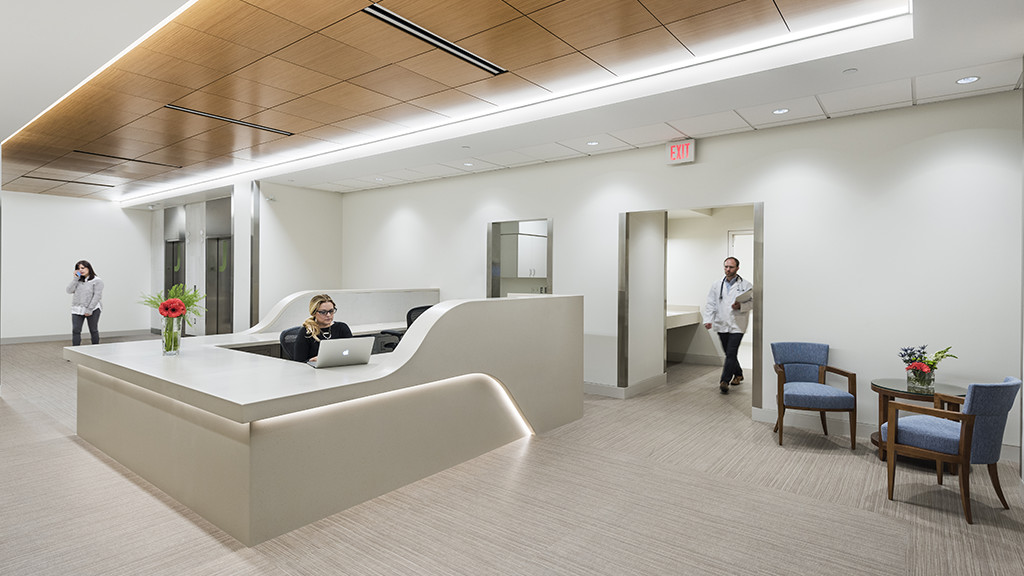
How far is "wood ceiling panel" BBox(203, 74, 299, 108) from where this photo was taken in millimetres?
4930

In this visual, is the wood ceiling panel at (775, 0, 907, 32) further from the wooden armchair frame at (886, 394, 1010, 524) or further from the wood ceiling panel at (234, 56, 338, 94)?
the wood ceiling panel at (234, 56, 338, 94)

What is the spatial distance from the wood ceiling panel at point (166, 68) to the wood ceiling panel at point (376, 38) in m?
1.41

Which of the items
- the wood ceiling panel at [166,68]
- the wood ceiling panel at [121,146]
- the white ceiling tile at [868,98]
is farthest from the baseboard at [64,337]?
the white ceiling tile at [868,98]

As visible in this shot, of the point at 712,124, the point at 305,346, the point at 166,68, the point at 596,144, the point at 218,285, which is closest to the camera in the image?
the point at 305,346

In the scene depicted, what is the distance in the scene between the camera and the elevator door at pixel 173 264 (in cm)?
1190

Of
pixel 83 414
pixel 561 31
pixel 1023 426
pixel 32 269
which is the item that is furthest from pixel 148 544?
pixel 32 269

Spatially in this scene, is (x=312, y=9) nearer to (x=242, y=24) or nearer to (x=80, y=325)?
(x=242, y=24)

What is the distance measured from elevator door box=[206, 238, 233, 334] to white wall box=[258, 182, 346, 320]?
1500mm

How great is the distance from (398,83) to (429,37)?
3.46ft

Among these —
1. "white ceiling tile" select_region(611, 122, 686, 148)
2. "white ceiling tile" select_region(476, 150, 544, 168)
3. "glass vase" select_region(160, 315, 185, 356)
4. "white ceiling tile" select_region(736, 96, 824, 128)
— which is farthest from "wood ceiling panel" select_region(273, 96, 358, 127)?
"white ceiling tile" select_region(736, 96, 824, 128)

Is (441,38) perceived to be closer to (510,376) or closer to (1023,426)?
(510,376)

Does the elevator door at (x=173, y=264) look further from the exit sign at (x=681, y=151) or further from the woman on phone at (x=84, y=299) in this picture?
the exit sign at (x=681, y=151)

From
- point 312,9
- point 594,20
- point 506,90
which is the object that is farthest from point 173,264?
point 594,20

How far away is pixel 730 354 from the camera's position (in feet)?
23.9
